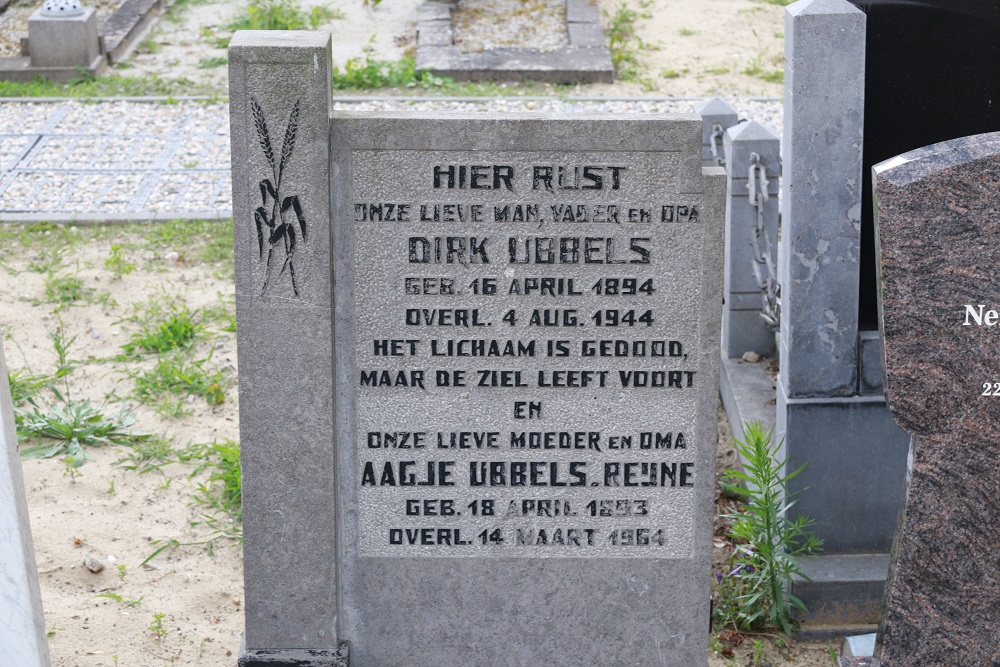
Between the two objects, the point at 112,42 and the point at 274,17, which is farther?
the point at 274,17

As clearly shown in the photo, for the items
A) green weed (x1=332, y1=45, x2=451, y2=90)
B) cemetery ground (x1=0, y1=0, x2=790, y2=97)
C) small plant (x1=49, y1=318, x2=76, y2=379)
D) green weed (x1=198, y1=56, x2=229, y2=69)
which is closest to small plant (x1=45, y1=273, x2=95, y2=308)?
small plant (x1=49, y1=318, x2=76, y2=379)

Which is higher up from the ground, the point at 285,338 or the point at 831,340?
the point at 285,338

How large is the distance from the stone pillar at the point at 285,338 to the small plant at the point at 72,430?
1723mm

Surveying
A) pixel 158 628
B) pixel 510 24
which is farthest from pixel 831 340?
pixel 510 24

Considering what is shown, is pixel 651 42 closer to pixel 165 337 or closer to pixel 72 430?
pixel 165 337

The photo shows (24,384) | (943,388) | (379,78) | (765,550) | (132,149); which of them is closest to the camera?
(943,388)

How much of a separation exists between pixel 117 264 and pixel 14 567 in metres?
3.56

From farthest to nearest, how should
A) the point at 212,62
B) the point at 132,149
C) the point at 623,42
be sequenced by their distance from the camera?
the point at 623,42 → the point at 212,62 → the point at 132,149

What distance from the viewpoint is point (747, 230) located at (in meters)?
5.12

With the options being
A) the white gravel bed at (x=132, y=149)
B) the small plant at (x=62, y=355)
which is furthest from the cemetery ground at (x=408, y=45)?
the small plant at (x=62, y=355)

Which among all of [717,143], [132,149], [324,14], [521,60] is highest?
[324,14]

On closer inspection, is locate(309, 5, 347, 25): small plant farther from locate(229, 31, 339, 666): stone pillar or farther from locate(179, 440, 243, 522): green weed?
locate(229, 31, 339, 666): stone pillar

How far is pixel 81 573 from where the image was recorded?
13.8 feet

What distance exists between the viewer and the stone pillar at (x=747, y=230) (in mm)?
4914
